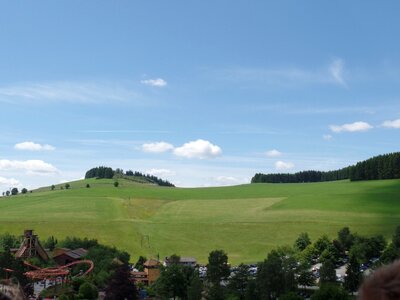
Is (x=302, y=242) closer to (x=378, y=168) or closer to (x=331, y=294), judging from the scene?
(x=331, y=294)

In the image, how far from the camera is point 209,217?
115875 millimetres

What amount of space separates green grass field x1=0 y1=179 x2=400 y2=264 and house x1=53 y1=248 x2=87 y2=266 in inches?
385

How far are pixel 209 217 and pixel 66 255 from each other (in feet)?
117

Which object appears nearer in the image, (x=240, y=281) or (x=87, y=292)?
(x=240, y=281)

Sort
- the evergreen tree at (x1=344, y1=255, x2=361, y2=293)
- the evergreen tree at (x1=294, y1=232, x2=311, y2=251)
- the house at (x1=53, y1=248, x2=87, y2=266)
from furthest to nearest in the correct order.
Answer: the evergreen tree at (x1=294, y1=232, x2=311, y2=251) → the house at (x1=53, y1=248, x2=87, y2=266) → the evergreen tree at (x1=344, y1=255, x2=361, y2=293)

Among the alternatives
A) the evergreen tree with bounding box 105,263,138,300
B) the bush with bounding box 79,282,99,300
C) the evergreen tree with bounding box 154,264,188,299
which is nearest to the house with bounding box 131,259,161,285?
the evergreen tree with bounding box 154,264,188,299

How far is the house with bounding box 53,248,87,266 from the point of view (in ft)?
287

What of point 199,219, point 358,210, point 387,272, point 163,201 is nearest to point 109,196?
point 163,201

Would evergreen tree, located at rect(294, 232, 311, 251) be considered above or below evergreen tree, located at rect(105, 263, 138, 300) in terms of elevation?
above

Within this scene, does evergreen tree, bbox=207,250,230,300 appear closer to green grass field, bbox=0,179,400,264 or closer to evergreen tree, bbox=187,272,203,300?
evergreen tree, bbox=187,272,203,300

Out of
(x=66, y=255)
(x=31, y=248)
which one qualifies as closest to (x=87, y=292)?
(x=66, y=255)

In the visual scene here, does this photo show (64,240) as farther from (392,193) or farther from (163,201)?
(392,193)

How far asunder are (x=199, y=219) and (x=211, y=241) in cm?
1527

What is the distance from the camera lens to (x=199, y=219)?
114m
